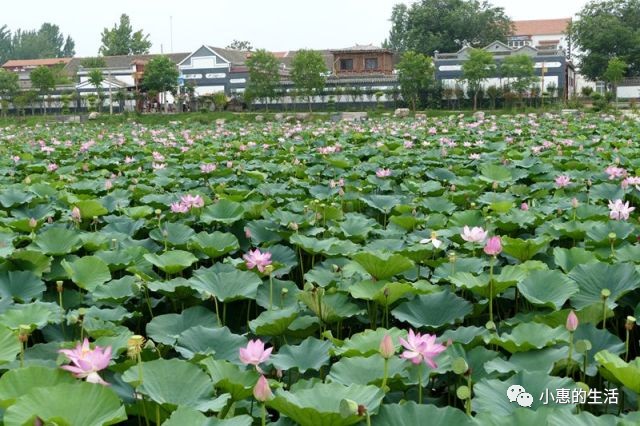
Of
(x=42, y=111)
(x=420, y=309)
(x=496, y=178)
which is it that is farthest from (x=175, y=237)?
(x=42, y=111)

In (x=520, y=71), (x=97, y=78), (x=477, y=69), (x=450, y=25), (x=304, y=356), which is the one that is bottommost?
(x=304, y=356)

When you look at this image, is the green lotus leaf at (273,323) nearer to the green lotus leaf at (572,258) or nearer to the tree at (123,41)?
the green lotus leaf at (572,258)

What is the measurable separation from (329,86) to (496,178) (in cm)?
3071

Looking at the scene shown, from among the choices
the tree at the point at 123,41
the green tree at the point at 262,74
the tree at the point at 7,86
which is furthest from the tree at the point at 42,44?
the green tree at the point at 262,74

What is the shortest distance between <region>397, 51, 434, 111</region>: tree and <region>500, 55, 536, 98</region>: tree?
322cm

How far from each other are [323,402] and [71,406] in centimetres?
45

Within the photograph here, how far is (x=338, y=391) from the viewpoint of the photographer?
137 centimetres

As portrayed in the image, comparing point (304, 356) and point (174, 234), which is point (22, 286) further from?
point (304, 356)

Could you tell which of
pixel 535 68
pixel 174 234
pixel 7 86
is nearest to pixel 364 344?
pixel 174 234

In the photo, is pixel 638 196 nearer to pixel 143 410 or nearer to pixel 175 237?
pixel 175 237

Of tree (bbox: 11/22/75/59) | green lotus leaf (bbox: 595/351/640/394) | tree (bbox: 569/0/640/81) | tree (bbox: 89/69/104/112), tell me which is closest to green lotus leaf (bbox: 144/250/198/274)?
green lotus leaf (bbox: 595/351/640/394)

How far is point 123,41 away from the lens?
57.3m

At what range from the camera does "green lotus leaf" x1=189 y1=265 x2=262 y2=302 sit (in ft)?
7.20

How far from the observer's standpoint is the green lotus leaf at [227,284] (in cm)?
220
